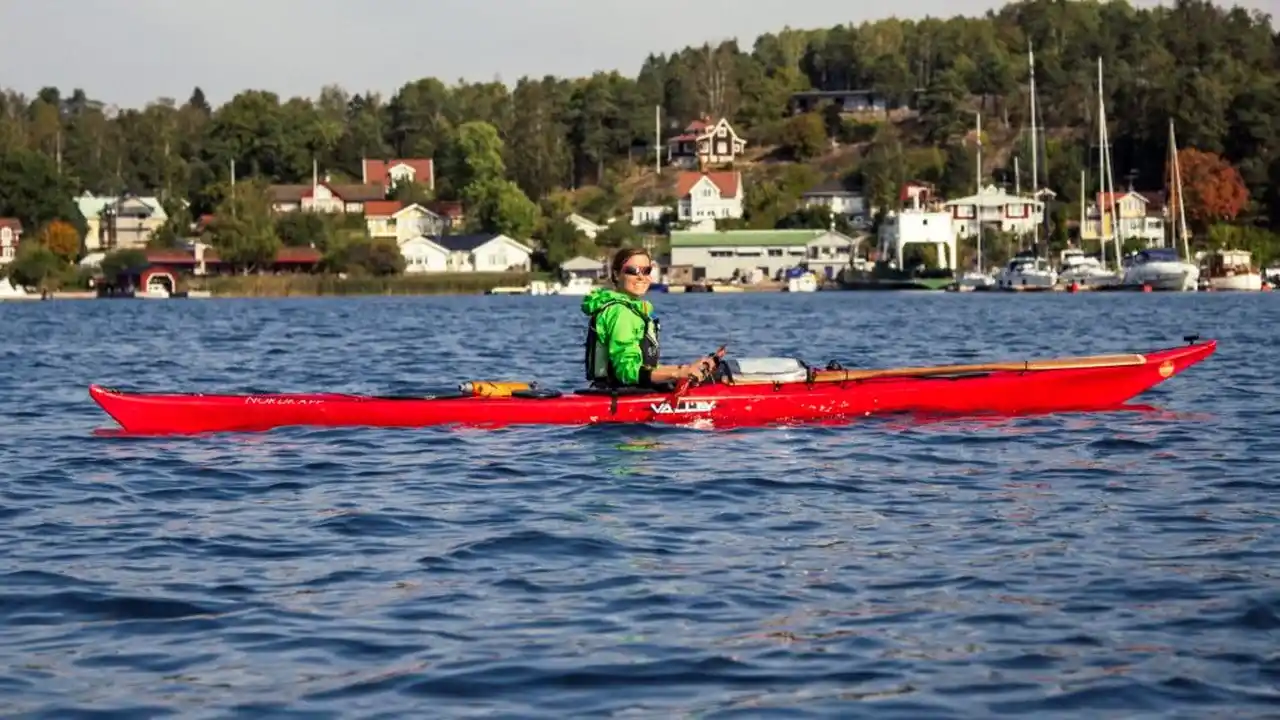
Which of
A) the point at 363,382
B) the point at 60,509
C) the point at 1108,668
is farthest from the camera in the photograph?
the point at 363,382

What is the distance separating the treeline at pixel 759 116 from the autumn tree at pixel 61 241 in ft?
23.1

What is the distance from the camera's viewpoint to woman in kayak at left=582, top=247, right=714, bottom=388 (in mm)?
16562

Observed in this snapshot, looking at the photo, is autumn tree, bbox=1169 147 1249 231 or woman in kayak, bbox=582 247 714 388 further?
autumn tree, bbox=1169 147 1249 231

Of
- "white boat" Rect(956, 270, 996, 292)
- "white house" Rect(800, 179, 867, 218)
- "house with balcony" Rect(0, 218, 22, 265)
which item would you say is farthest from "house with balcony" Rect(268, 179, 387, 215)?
"white boat" Rect(956, 270, 996, 292)

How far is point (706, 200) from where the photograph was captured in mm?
140750

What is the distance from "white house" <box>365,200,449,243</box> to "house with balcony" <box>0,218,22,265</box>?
79.4 feet

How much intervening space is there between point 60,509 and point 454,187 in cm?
13801

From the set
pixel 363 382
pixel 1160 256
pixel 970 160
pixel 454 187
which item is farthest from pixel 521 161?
pixel 363 382

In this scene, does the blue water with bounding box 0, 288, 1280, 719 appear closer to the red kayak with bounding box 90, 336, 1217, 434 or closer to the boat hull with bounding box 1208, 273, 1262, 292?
the red kayak with bounding box 90, 336, 1217, 434

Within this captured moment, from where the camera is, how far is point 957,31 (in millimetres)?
182750

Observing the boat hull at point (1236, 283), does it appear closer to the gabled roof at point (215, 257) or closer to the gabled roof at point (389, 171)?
the gabled roof at point (215, 257)

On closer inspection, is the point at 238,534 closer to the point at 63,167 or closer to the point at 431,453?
the point at 431,453

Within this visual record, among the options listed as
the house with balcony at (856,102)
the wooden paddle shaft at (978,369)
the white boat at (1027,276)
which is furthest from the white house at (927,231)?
the wooden paddle shaft at (978,369)

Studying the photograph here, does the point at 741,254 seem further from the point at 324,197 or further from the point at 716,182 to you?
Result: the point at 324,197
